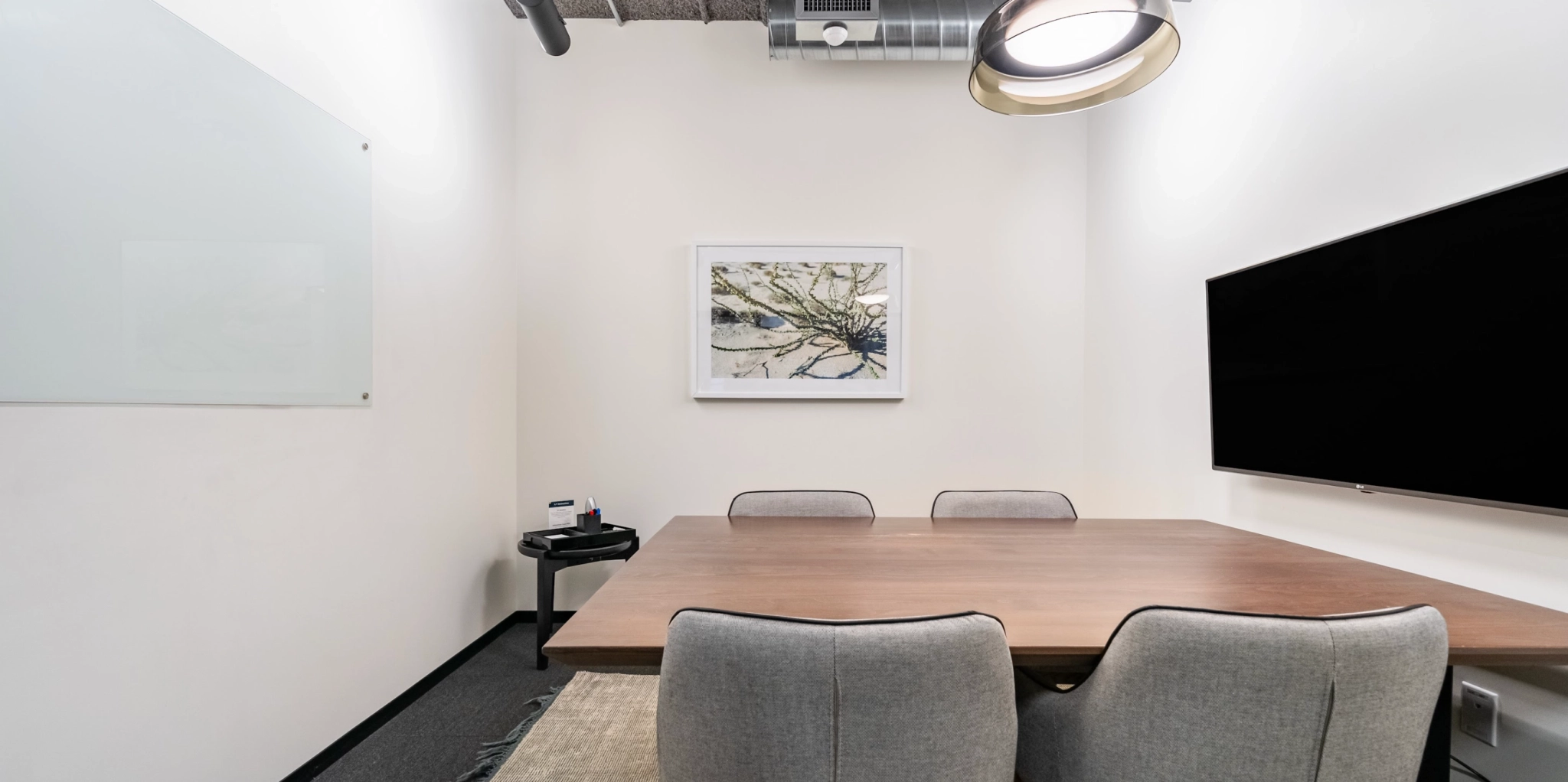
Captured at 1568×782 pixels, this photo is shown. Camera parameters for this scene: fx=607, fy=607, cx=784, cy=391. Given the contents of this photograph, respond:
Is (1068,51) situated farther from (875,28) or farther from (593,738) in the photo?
(593,738)

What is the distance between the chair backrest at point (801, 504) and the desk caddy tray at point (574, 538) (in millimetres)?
928

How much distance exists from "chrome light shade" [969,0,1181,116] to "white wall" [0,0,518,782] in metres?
2.03

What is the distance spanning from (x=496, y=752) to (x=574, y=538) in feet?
3.14

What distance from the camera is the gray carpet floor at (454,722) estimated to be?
1927 mm

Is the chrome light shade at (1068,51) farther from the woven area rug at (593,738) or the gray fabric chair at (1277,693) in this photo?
the woven area rug at (593,738)

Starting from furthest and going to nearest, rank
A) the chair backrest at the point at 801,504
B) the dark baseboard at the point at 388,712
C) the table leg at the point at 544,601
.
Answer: the table leg at the point at 544,601 < the chair backrest at the point at 801,504 < the dark baseboard at the point at 388,712

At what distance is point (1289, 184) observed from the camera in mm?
1970

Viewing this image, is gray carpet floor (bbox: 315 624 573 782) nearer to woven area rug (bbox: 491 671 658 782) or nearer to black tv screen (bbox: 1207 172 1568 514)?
woven area rug (bbox: 491 671 658 782)

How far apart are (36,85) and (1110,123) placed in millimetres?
3739


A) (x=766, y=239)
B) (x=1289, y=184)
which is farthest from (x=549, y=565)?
(x=1289, y=184)

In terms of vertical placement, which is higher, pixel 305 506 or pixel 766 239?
pixel 766 239

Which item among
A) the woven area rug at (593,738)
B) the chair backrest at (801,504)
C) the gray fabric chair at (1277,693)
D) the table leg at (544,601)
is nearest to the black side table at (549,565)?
the table leg at (544,601)

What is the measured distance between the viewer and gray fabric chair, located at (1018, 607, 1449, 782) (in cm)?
86

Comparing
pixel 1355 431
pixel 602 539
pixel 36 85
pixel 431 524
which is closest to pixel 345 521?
pixel 431 524
